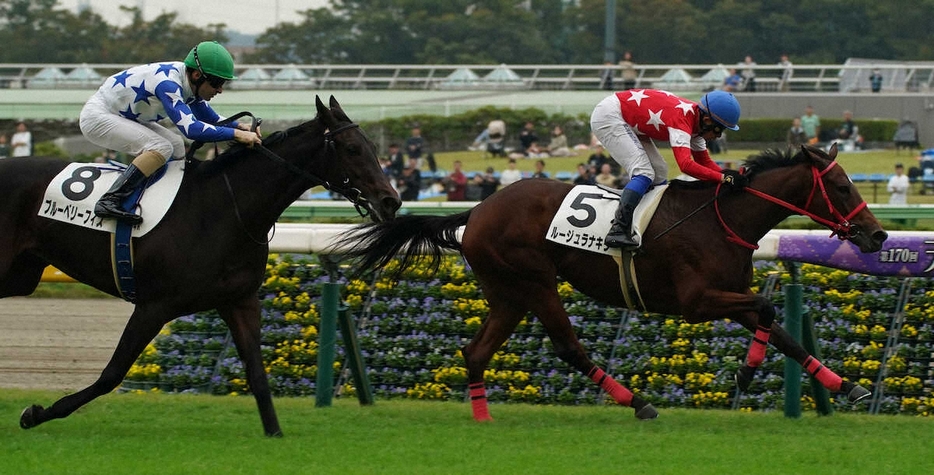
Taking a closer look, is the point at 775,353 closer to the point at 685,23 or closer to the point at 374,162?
the point at 374,162

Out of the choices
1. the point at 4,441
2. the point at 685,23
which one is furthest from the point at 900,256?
the point at 685,23

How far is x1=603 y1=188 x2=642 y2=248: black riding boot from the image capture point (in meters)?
6.65

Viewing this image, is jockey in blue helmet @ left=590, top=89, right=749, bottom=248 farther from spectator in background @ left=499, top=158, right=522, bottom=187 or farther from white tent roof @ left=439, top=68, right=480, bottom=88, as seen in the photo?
white tent roof @ left=439, top=68, right=480, bottom=88

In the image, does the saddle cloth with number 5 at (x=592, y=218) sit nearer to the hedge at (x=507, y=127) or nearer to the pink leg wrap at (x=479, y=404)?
the pink leg wrap at (x=479, y=404)

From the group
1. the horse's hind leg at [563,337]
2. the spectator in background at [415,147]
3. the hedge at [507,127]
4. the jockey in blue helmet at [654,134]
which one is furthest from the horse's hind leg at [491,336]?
the hedge at [507,127]

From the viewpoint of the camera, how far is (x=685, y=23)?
4978 centimetres

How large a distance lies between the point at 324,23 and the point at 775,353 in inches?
1872

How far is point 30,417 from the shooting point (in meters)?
6.13

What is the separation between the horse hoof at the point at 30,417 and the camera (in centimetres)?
612

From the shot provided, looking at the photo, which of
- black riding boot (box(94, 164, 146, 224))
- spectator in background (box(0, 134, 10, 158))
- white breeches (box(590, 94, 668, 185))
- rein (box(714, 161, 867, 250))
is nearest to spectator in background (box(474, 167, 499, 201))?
spectator in background (box(0, 134, 10, 158))

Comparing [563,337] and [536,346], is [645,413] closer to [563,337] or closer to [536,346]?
[563,337]

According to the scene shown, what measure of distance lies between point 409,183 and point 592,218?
10810mm

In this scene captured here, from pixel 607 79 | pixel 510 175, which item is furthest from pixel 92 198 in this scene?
pixel 607 79

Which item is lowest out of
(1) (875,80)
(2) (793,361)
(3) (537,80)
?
(2) (793,361)
